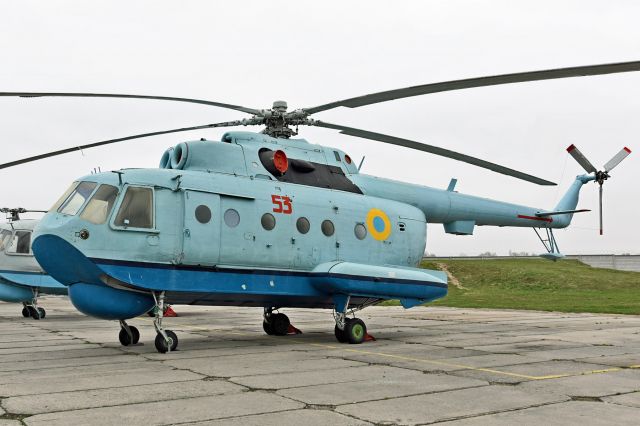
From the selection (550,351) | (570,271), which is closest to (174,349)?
(550,351)

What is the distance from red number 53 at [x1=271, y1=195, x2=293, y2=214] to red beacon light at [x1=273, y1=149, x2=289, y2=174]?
0.71m

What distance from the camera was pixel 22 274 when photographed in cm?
2050

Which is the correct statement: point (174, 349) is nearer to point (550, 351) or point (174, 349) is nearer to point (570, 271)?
point (550, 351)

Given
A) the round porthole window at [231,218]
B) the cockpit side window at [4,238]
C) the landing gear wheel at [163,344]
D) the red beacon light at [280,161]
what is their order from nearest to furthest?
the landing gear wheel at [163,344]
the round porthole window at [231,218]
the red beacon light at [280,161]
the cockpit side window at [4,238]

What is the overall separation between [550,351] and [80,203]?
28.8ft

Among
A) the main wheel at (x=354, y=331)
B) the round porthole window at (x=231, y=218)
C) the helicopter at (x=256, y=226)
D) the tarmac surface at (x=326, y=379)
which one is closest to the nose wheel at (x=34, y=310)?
the tarmac surface at (x=326, y=379)

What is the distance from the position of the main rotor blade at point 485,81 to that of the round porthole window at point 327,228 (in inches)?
98.1

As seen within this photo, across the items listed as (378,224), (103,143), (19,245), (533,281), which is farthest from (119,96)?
(533,281)

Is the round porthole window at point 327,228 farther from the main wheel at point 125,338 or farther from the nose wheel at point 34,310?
the nose wheel at point 34,310

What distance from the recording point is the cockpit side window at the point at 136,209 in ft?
34.5

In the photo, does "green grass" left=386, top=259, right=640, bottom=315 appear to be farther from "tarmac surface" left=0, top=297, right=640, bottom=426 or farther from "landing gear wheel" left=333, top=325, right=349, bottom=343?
"tarmac surface" left=0, top=297, right=640, bottom=426

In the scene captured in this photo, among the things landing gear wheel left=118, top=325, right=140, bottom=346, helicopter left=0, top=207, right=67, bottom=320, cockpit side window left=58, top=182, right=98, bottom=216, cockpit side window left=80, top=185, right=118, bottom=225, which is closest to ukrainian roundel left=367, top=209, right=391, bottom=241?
landing gear wheel left=118, top=325, right=140, bottom=346

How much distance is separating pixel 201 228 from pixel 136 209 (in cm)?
121

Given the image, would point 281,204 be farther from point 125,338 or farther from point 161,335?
point 125,338
